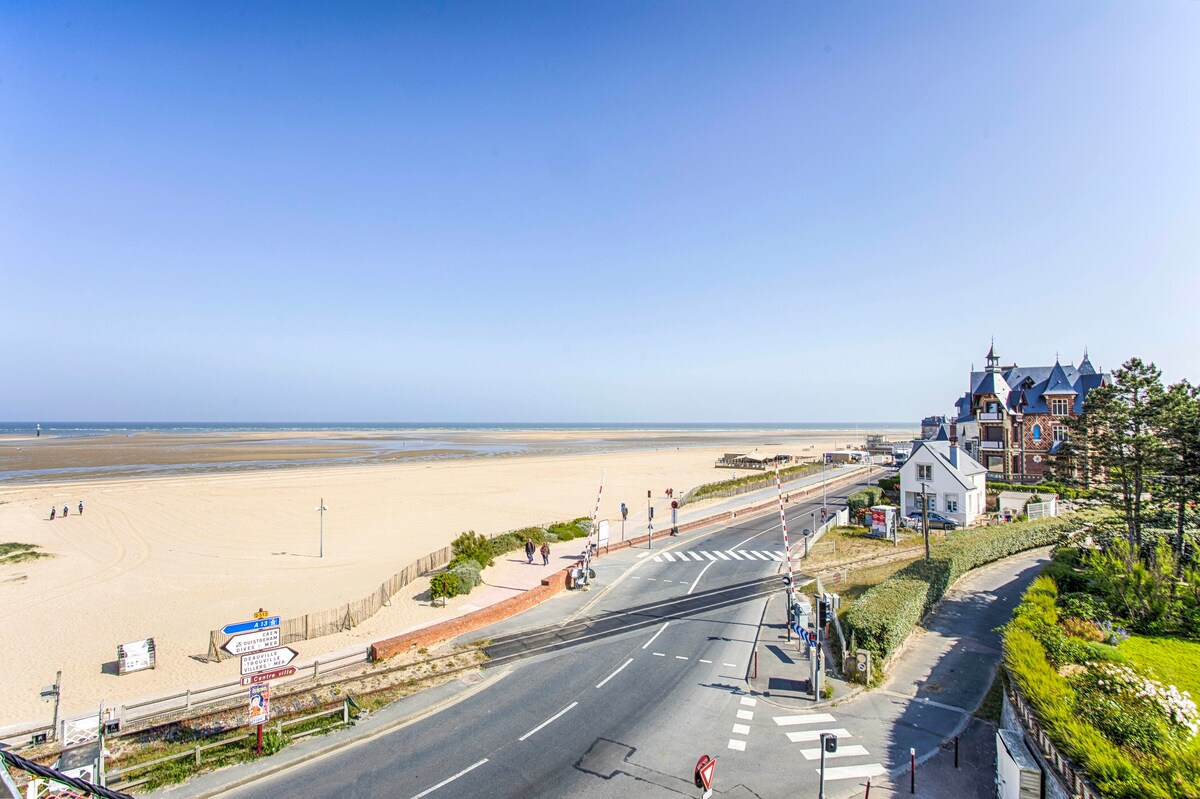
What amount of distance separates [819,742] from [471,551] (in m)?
22.0

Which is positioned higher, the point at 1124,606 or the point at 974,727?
the point at 1124,606

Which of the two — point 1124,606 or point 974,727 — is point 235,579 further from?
point 1124,606

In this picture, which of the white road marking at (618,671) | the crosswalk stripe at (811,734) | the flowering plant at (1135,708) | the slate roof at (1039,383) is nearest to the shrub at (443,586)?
the white road marking at (618,671)

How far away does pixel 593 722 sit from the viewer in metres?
17.2

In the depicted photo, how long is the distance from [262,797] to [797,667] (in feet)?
54.4

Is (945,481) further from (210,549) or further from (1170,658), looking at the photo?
(210,549)

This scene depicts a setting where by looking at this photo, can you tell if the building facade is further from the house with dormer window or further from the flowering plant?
the flowering plant

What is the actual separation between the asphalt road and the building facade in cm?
4525

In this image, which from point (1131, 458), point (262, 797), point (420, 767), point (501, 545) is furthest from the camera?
point (501, 545)

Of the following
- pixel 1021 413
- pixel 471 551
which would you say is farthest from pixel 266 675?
pixel 1021 413

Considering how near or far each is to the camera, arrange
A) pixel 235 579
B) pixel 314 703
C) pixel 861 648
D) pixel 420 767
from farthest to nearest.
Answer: pixel 235 579 < pixel 861 648 < pixel 314 703 < pixel 420 767

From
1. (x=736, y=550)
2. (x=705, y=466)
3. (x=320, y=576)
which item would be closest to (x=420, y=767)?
(x=320, y=576)

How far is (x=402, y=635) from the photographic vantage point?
74.6 ft

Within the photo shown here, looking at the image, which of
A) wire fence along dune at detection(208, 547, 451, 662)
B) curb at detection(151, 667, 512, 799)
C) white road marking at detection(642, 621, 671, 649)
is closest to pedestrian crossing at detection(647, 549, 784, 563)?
white road marking at detection(642, 621, 671, 649)
